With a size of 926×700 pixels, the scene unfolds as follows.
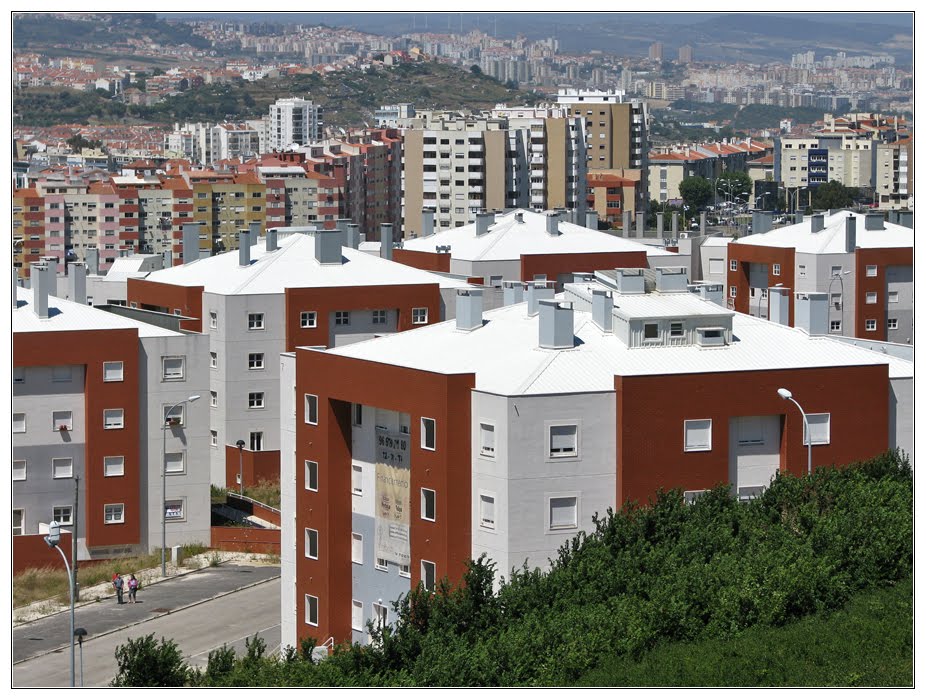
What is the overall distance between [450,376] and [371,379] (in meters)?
2.56

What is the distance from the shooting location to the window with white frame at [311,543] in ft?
148

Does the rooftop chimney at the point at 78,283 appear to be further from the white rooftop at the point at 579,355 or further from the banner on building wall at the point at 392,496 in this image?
the banner on building wall at the point at 392,496

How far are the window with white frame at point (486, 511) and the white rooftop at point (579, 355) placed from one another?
2179 mm

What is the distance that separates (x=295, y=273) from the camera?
7231cm

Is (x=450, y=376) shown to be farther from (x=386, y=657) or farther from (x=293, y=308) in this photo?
(x=293, y=308)

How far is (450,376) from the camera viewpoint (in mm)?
41250

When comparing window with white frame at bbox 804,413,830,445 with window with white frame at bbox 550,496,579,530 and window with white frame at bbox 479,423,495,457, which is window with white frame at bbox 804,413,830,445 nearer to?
window with white frame at bbox 550,496,579,530

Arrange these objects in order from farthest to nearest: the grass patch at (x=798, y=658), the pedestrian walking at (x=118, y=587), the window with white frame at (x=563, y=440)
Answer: the pedestrian walking at (x=118, y=587), the window with white frame at (x=563, y=440), the grass patch at (x=798, y=658)

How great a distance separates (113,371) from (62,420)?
1.96 metres

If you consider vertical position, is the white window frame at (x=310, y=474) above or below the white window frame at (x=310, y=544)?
above

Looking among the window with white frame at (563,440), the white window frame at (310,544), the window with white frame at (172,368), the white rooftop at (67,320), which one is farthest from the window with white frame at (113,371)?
the window with white frame at (563,440)

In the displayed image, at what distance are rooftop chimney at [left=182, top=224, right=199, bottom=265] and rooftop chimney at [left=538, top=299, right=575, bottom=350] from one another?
3763cm

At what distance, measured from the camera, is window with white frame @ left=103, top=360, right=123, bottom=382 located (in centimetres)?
5756

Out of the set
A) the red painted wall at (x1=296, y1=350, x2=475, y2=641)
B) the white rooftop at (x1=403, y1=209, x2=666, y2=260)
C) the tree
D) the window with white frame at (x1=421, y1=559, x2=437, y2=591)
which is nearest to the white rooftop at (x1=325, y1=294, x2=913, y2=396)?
the red painted wall at (x1=296, y1=350, x2=475, y2=641)
